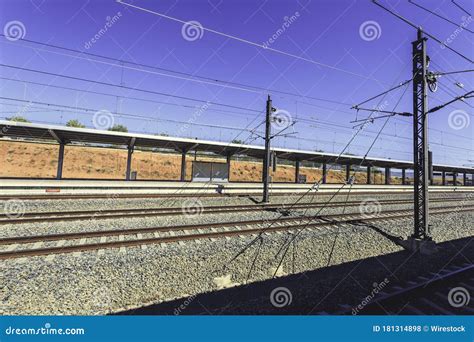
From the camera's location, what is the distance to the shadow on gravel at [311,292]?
509 centimetres

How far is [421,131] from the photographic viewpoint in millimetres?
9375

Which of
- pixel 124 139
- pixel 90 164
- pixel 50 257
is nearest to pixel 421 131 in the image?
pixel 50 257

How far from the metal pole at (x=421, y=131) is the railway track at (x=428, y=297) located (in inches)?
125

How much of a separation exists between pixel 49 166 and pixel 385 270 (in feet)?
167

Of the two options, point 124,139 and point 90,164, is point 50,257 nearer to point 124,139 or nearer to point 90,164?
point 124,139

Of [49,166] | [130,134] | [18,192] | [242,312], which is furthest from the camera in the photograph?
[49,166]

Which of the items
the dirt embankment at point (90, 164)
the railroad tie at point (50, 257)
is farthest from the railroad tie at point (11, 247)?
the dirt embankment at point (90, 164)

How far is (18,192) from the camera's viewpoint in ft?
52.7

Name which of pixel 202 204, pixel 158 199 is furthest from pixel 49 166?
pixel 202 204

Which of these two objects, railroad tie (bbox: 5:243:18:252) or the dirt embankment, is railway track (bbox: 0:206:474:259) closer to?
railroad tie (bbox: 5:243:18:252)

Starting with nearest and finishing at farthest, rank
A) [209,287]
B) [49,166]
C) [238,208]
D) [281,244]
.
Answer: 1. [209,287]
2. [281,244]
3. [238,208]
4. [49,166]

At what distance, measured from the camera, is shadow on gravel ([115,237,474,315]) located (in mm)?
5090

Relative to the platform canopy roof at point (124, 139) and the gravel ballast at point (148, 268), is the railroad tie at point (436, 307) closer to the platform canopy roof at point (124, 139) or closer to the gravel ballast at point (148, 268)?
the gravel ballast at point (148, 268)

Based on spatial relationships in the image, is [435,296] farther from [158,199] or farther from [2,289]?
[158,199]
